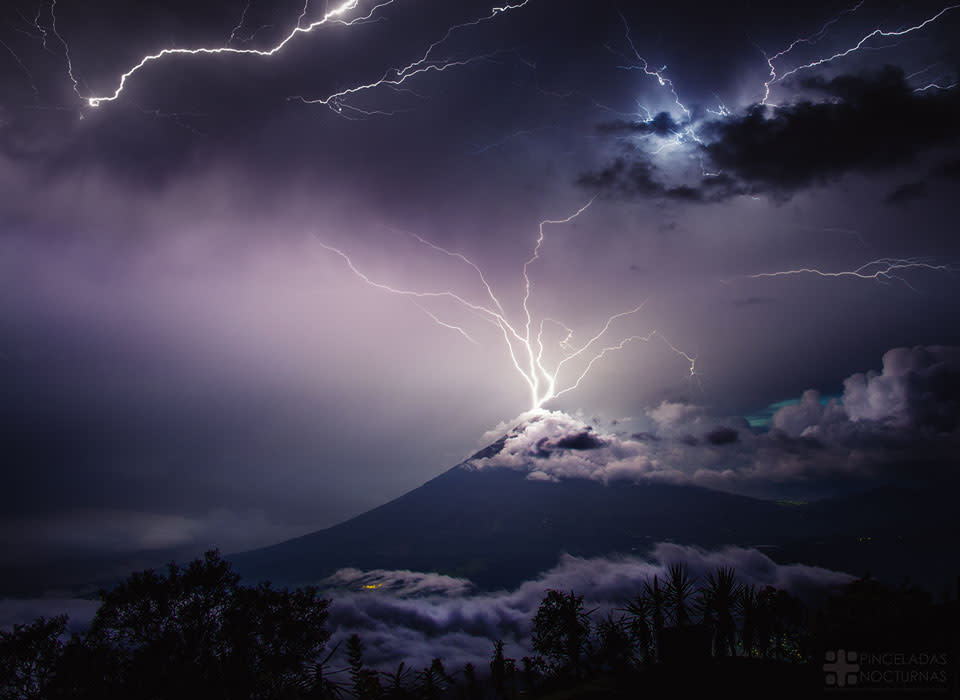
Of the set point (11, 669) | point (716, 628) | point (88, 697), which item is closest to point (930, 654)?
point (716, 628)

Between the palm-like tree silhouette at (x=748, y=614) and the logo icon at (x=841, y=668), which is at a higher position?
the logo icon at (x=841, y=668)

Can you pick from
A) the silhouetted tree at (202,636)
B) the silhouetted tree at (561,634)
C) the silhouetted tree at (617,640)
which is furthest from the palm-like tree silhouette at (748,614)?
the silhouetted tree at (202,636)

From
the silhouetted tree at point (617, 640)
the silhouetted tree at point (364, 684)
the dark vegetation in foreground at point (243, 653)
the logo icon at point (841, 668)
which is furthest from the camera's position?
the silhouetted tree at point (617, 640)

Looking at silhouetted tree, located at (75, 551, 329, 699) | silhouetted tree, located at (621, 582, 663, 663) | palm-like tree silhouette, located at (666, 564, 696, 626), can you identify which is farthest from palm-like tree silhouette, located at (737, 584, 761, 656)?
silhouetted tree, located at (75, 551, 329, 699)

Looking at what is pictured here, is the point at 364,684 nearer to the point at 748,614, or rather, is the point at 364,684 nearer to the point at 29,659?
the point at 29,659

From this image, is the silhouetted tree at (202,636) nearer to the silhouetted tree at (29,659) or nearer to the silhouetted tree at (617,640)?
the silhouetted tree at (29,659)
